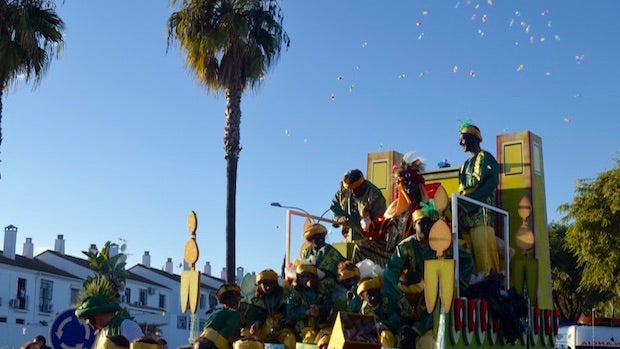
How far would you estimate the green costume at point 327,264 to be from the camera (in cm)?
987

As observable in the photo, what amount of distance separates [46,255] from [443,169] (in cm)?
4441

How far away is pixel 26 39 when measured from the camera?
20.0 meters

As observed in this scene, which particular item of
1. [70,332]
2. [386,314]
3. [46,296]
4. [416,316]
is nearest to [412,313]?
[416,316]

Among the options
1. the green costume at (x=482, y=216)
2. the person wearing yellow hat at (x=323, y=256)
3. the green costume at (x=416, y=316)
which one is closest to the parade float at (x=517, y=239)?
the green costume at (x=482, y=216)

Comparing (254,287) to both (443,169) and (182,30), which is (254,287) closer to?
(443,169)

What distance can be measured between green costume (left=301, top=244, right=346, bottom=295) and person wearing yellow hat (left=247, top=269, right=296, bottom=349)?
0.53 meters

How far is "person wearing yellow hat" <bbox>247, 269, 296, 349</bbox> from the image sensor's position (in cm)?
987

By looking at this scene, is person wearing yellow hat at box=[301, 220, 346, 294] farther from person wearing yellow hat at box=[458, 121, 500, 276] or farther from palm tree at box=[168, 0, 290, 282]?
palm tree at box=[168, 0, 290, 282]

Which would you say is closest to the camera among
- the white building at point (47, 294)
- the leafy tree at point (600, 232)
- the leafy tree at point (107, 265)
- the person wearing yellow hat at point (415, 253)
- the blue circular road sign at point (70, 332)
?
the blue circular road sign at point (70, 332)

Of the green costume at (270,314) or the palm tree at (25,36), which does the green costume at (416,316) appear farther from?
the palm tree at (25,36)

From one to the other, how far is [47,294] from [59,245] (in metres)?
7.04

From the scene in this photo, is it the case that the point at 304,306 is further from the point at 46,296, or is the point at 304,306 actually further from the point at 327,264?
the point at 46,296

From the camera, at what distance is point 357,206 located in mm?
11641

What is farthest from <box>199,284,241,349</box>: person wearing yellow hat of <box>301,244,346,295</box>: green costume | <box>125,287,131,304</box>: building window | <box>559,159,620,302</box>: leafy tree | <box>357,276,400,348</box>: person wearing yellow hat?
<box>125,287,131,304</box>: building window
